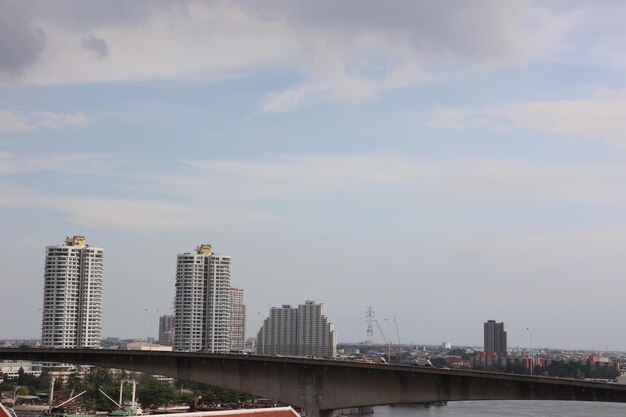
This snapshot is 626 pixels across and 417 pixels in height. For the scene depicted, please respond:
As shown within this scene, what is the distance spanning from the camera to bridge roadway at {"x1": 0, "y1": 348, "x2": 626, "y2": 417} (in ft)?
319

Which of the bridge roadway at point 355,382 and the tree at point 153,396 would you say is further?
the tree at point 153,396

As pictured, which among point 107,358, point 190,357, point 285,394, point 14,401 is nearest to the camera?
point 285,394

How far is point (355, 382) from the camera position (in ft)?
340

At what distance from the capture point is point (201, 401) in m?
198

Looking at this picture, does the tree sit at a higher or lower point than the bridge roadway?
lower

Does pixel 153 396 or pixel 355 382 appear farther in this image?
pixel 153 396

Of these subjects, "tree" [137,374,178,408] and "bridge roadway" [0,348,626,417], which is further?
"tree" [137,374,178,408]

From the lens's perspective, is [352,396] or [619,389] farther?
[352,396]

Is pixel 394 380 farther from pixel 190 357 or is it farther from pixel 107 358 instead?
pixel 107 358

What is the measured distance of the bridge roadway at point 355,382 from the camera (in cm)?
9738

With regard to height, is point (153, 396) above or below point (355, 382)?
below

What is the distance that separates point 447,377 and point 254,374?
25244 mm

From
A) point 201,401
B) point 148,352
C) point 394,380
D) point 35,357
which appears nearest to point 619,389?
point 394,380

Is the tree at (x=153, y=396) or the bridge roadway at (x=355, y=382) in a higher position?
the bridge roadway at (x=355, y=382)
